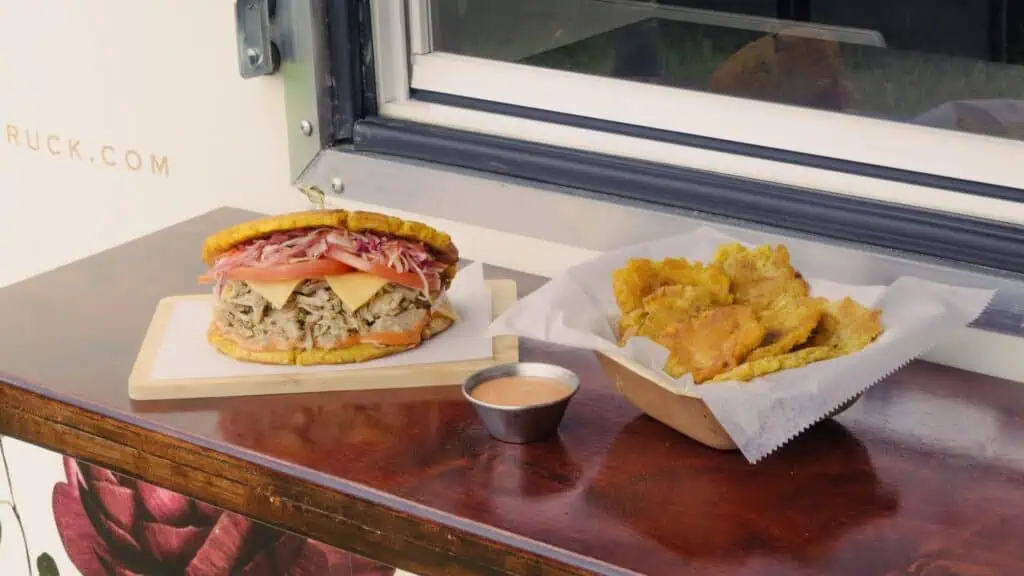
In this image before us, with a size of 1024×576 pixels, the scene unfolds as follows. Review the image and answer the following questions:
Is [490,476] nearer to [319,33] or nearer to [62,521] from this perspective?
[62,521]

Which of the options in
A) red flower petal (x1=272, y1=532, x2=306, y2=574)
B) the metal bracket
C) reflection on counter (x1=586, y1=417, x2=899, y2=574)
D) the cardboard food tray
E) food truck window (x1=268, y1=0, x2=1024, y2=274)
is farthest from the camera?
the metal bracket

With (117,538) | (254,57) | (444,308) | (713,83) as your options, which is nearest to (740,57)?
(713,83)

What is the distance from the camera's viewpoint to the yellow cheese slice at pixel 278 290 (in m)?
1.31

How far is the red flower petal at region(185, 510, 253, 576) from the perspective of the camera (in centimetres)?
129

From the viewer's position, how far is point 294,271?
130cm

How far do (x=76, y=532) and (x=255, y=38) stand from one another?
0.66 m

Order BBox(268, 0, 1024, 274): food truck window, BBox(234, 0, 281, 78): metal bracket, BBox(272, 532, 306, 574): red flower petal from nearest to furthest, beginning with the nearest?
BBox(272, 532, 306, 574): red flower petal < BBox(268, 0, 1024, 274): food truck window < BBox(234, 0, 281, 78): metal bracket

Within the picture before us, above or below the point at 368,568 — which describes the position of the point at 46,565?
below

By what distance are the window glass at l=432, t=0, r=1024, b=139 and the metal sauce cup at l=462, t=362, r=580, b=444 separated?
0.44m

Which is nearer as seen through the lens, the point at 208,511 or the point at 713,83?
the point at 208,511

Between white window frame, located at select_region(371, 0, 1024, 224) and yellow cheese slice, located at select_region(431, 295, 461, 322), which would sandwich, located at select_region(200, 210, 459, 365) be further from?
white window frame, located at select_region(371, 0, 1024, 224)

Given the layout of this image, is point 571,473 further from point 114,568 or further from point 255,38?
point 255,38

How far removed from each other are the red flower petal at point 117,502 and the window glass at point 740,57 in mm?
682

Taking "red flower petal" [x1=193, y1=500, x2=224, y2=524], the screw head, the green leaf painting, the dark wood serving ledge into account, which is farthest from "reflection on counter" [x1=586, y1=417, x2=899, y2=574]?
the screw head
